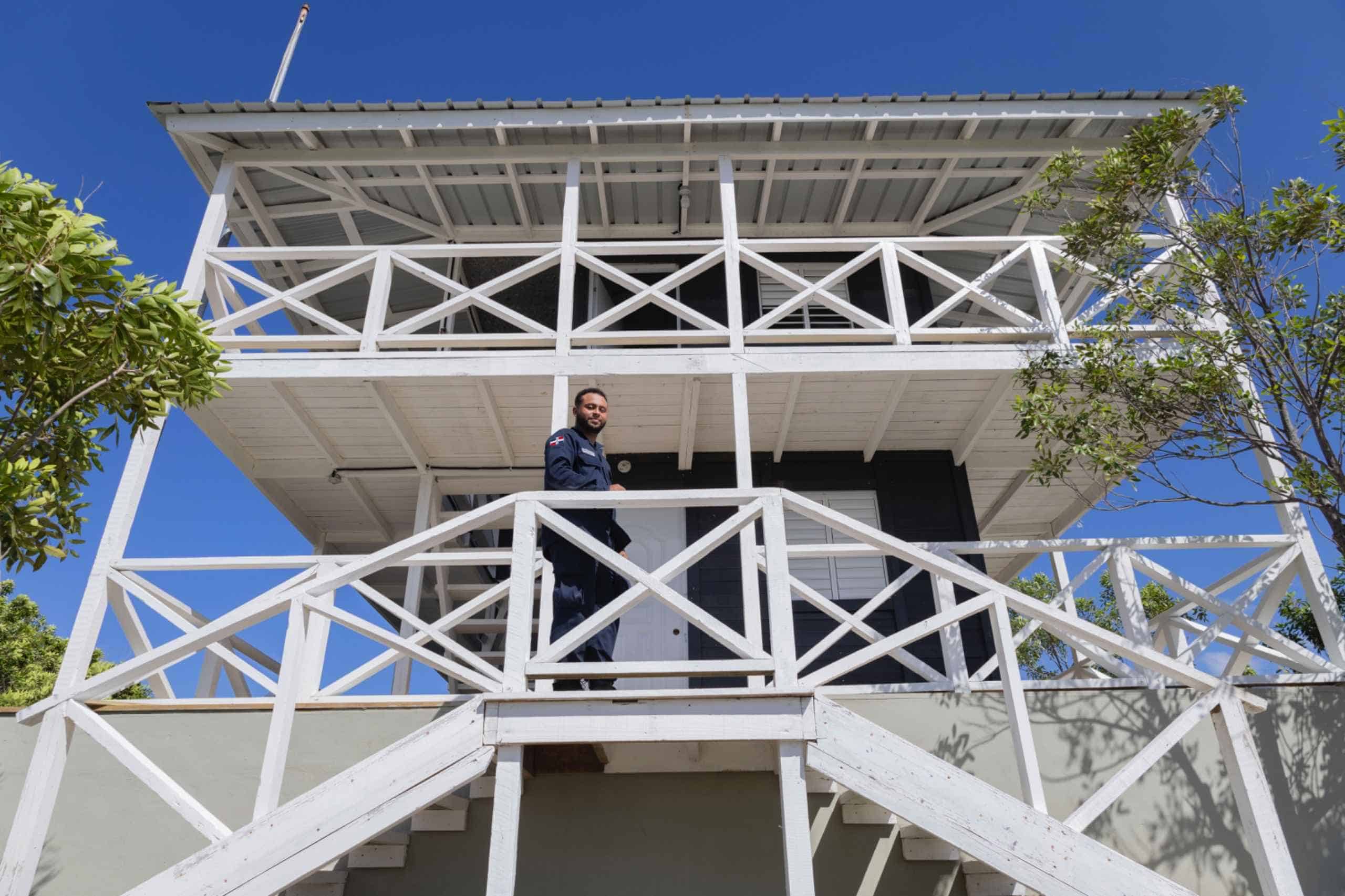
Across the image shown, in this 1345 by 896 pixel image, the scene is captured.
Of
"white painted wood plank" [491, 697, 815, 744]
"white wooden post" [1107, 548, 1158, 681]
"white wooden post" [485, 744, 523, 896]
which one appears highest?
"white wooden post" [1107, 548, 1158, 681]

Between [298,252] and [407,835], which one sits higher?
[298,252]

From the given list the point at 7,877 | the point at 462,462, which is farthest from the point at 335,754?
the point at 462,462

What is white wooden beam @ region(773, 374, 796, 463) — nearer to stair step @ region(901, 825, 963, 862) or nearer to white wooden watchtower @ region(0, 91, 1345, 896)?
white wooden watchtower @ region(0, 91, 1345, 896)

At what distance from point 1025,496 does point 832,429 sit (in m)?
3.11

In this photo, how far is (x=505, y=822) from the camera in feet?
11.3

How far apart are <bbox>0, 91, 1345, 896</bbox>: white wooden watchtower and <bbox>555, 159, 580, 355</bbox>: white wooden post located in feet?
0.15

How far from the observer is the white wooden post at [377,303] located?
6.84 metres

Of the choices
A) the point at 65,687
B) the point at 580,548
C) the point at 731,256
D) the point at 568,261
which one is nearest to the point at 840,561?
the point at 731,256

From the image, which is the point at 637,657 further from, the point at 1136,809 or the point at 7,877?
the point at 7,877

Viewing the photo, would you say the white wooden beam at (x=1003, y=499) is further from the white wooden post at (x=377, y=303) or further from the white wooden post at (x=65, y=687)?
the white wooden post at (x=65, y=687)

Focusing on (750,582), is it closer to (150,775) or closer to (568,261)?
(150,775)

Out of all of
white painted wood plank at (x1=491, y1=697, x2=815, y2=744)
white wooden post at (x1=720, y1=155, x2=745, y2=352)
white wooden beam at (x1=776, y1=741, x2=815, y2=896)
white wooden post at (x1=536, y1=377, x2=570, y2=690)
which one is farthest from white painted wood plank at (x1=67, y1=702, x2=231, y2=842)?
white wooden post at (x1=720, y1=155, x2=745, y2=352)

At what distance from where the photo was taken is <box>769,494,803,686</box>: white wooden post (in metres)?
3.82

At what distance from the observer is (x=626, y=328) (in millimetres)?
9500
